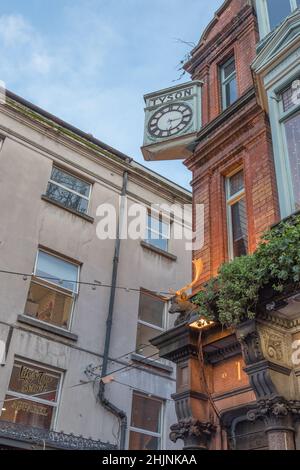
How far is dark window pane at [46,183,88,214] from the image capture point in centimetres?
1540

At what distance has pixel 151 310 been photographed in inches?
620

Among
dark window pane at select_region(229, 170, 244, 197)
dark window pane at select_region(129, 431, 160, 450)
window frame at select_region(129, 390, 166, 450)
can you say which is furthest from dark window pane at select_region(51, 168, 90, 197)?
dark window pane at select_region(129, 431, 160, 450)

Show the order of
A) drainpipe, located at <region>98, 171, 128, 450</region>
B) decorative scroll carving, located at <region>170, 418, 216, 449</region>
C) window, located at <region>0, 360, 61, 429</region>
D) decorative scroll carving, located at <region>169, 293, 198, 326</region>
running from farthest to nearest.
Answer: drainpipe, located at <region>98, 171, 128, 450</region>
window, located at <region>0, 360, 61, 429</region>
decorative scroll carving, located at <region>169, 293, 198, 326</region>
decorative scroll carving, located at <region>170, 418, 216, 449</region>

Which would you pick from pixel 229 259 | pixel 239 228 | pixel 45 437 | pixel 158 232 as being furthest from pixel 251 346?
pixel 158 232

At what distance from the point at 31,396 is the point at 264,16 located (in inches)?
411

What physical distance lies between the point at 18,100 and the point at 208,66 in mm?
6489

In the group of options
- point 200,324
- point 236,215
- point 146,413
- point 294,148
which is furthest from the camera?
point 146,413

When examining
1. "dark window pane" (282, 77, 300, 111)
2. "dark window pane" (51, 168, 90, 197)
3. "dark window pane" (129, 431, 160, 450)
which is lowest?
"dark window pane" (129, 431, 160, 450)

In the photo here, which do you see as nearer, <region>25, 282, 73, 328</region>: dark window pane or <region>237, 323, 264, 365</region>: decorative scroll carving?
<region>237, 323, 264, 365</region>: decorative scroll carving

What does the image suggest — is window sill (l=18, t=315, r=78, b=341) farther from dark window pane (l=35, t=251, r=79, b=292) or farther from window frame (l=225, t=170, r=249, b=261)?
window frame (l=225, t=170, r=249, b=261)

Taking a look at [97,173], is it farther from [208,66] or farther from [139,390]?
[139,390]

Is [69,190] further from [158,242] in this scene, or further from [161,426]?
[161,426]

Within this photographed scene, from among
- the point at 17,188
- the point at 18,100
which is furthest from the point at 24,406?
the point at 18,100

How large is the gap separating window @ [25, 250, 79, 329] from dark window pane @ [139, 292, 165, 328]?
246 centimetres
